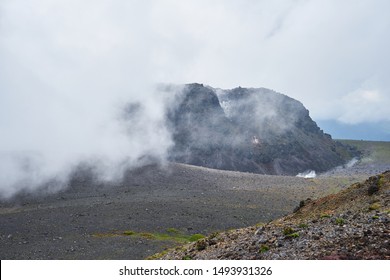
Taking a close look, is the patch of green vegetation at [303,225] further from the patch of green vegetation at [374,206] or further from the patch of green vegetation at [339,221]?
the patch of green vegetation at [374,206]

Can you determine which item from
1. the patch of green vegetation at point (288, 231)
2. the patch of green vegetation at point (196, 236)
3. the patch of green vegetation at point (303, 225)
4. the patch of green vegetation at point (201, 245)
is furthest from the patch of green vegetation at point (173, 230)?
the patch of green vegetation at point (288, 231)

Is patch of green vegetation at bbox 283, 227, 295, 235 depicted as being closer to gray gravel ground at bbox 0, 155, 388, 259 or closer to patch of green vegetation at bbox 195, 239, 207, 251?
patch of green vegetation at bbox 195, 239, 207, 251

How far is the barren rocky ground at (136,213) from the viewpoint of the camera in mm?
47094

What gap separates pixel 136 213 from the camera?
2635 inches

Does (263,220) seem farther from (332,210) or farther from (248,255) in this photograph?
(248,255)

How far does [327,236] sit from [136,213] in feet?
166

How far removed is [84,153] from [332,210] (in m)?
96.8

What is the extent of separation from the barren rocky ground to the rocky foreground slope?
19421mm

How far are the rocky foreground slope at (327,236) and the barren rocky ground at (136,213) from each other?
19421 millimetres

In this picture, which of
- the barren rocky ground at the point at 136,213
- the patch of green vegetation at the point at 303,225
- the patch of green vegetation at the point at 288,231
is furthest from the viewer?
the barren rocky ground at the point at 136,213

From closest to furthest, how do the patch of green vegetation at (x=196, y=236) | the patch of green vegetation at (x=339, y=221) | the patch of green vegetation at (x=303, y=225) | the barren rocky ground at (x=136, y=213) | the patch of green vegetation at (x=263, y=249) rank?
the patch of green vegetation at (x=263, y=249) → the patch of green vegetation at (x=339, y=221) → the patch of green vegetation at (x=303, y=225) → the barren rocky ground at (x=136, y=213) → the patch of green vegetation at (x=196, y=236)

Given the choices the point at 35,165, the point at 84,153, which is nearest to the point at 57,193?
the point at 35,165

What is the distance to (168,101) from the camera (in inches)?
7515
